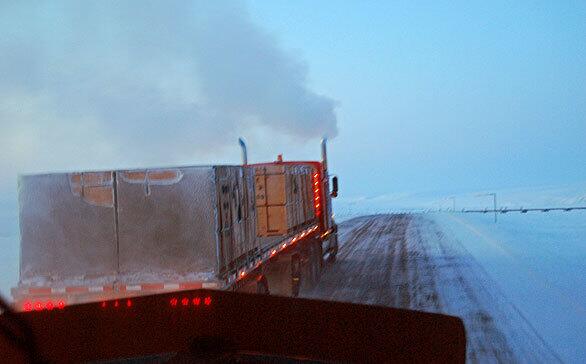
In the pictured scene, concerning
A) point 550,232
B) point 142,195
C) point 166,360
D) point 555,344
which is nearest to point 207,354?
point 166,360

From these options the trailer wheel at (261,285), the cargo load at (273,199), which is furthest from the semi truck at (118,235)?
the cargo load at (273,199)

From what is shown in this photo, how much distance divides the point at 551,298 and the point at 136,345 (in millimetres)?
10891

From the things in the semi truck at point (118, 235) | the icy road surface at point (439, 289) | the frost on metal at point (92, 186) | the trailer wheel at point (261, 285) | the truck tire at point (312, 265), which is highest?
the frost on metal at point (92, 186)

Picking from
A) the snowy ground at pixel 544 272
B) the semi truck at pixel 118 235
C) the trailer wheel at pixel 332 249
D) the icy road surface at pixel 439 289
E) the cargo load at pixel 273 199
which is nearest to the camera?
the semi truck at pixel 118 235

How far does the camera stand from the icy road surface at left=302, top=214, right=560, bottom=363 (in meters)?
9.34

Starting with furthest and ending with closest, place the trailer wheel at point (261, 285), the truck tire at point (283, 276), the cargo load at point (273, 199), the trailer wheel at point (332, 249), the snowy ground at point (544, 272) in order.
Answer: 1. the trailer wheel at point (332, 249)
2. the cargo load at point (273, 199)
3. the truck tire at point (283, 276)
4. the trailer wheel at point (261, 285)
5. the snowy ground at point (544, 272)

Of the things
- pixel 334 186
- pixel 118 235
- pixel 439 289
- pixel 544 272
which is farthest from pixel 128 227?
pixel 334 186

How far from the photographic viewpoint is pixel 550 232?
94.9 feet

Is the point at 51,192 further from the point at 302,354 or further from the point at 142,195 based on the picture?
the point at 302,354

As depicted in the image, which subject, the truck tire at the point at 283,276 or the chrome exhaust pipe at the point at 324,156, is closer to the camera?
the truck tire at the point at 283,276

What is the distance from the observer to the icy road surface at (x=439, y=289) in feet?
30.7

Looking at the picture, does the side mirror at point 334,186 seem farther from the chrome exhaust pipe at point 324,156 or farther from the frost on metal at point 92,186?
the frost on metal at point 92,186

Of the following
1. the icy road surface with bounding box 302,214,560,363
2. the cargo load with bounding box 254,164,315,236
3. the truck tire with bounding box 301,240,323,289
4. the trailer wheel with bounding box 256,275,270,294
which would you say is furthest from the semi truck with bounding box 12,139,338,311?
the truck tire with bounding box 301,240,323,289

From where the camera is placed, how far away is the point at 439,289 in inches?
579
